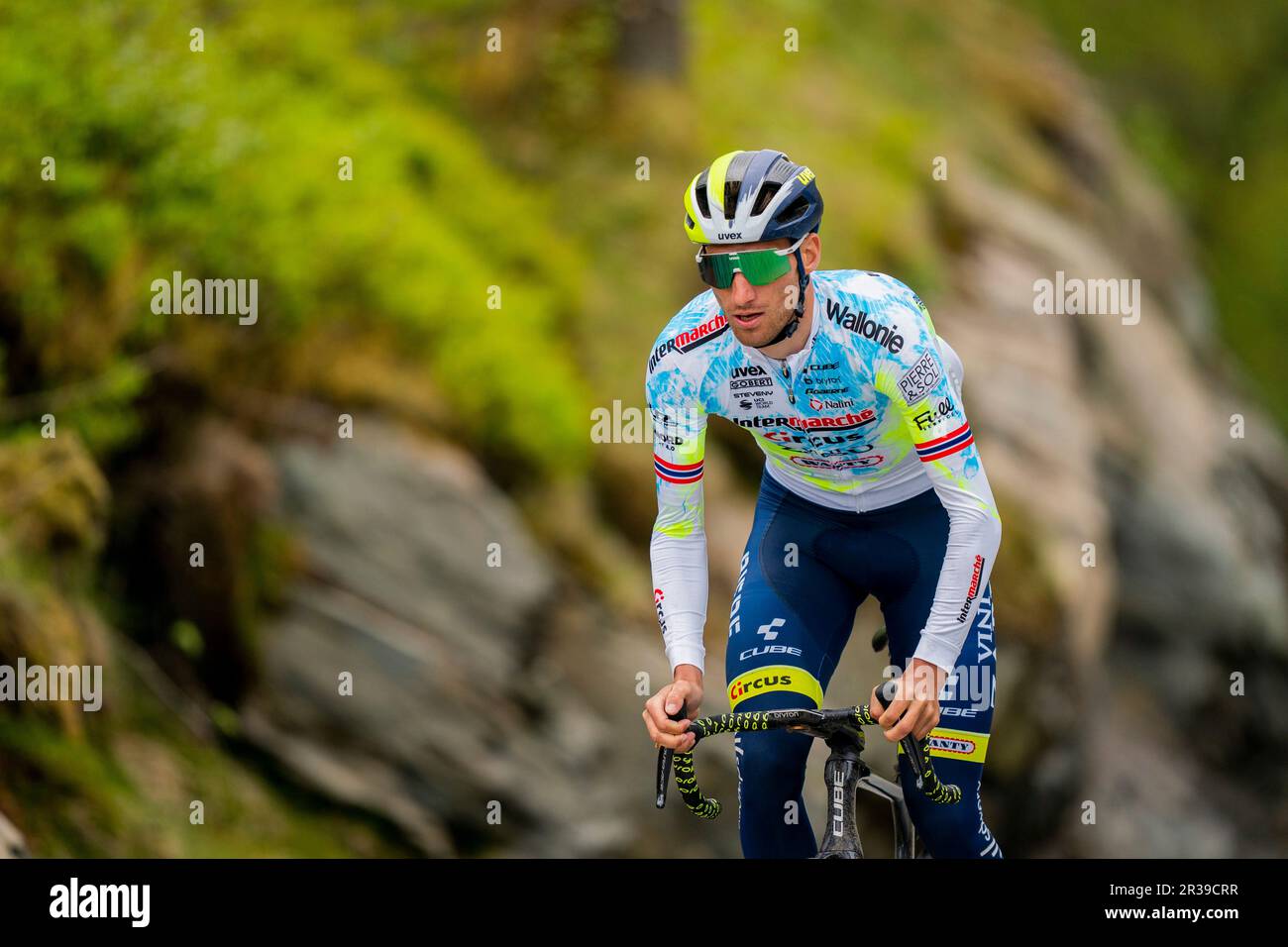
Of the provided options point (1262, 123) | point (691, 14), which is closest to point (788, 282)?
point (691, 14)

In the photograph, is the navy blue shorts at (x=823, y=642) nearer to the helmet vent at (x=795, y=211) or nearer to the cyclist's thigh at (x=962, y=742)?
the cyclist's thigh at (x=962, y=742)

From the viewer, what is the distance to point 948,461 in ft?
16.7

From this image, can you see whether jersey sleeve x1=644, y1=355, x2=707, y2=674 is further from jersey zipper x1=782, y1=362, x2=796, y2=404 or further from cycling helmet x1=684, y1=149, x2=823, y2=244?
cycling helmet x1=684, y1=149, x2=823, y2=244

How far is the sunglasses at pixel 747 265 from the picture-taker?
195 inches

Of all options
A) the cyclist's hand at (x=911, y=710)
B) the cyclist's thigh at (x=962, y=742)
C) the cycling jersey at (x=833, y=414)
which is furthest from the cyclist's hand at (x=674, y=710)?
the cyclist's thigh at (x=962, y=742)

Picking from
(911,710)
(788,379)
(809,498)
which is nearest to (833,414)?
(788,379)

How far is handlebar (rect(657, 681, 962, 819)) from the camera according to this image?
15.5 ft

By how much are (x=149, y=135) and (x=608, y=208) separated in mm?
4983

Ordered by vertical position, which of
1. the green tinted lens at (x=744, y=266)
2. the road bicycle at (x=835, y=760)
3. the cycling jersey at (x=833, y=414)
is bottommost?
the road bicycle at (x=835, y=760)

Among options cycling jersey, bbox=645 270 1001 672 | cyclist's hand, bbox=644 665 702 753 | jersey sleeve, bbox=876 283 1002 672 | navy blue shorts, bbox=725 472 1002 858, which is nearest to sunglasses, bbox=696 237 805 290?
cycling jersey, bbox=645 270 1001 672

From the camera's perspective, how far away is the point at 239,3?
1217 cm

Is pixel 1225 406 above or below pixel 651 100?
below

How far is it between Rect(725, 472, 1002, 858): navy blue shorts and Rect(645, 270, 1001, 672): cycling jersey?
239mm
